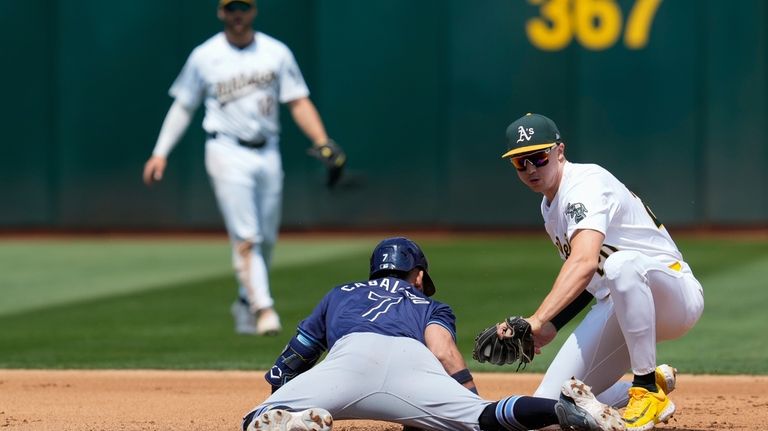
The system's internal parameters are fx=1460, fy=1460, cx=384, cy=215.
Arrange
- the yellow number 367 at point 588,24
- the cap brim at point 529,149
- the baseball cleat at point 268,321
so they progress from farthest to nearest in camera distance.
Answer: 1. the yellow number 367 at point 588,24
2. the baseball cleat at point 268,321
3. the cap brim at point 529,149

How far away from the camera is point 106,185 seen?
15758 millimetres

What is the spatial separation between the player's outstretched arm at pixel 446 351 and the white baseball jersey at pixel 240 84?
3.97 m

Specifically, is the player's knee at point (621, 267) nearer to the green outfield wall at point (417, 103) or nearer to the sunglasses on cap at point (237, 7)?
Result: the sunglasses on cap at point (237, 7)

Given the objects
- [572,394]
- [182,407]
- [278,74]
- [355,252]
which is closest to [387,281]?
[572,394]

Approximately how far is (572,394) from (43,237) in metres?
11.9

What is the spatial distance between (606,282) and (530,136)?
0.62 metres

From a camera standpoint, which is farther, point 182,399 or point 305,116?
point 305,116

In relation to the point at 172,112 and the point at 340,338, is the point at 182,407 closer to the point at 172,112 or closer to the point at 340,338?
the point at 340,338

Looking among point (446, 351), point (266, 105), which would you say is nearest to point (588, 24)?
point (266, 105)

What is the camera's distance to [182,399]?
682cm

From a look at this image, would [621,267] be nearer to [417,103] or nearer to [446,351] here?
[446,351]

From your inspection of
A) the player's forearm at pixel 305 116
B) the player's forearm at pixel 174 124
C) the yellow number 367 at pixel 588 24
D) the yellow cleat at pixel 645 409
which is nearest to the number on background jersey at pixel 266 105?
the player's forearm at pixel 305 116

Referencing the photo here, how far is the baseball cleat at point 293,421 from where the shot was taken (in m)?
4.90

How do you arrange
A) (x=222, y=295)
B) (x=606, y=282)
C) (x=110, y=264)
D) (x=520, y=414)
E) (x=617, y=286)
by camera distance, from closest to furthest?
1. (x=520, y=414)
2. (x=617, y=286)
3. (x=606, y=282)
4. (x=222, y=295)
5. (x=110, y=264)
